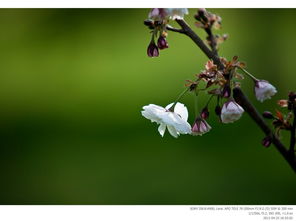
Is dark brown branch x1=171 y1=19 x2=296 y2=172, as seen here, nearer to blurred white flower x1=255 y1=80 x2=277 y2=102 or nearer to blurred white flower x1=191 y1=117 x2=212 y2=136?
→ blurred white flower x1=255 y1=80 x2=277 y2=102

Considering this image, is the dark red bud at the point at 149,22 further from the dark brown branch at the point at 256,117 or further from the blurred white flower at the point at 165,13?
the dark brown branch at the point at 256,117

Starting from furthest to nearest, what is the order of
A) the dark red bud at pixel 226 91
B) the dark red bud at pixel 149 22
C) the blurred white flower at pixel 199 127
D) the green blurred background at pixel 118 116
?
the green blurred background at pixel 118 116
the blurred white flower at pixel 199 127
the dark red bud at pixel 149 22
the dark red bud at pixel 226 91

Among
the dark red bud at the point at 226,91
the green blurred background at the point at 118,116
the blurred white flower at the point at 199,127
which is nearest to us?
the dark red bud at the point at 226,91

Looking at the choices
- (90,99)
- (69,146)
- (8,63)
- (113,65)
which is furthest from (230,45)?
(8,63)

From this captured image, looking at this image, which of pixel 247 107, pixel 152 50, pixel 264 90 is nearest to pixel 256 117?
pixel 247 107

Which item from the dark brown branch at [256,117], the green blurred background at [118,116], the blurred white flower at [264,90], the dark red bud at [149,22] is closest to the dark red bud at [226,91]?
the dark brown branch at [256,117]
